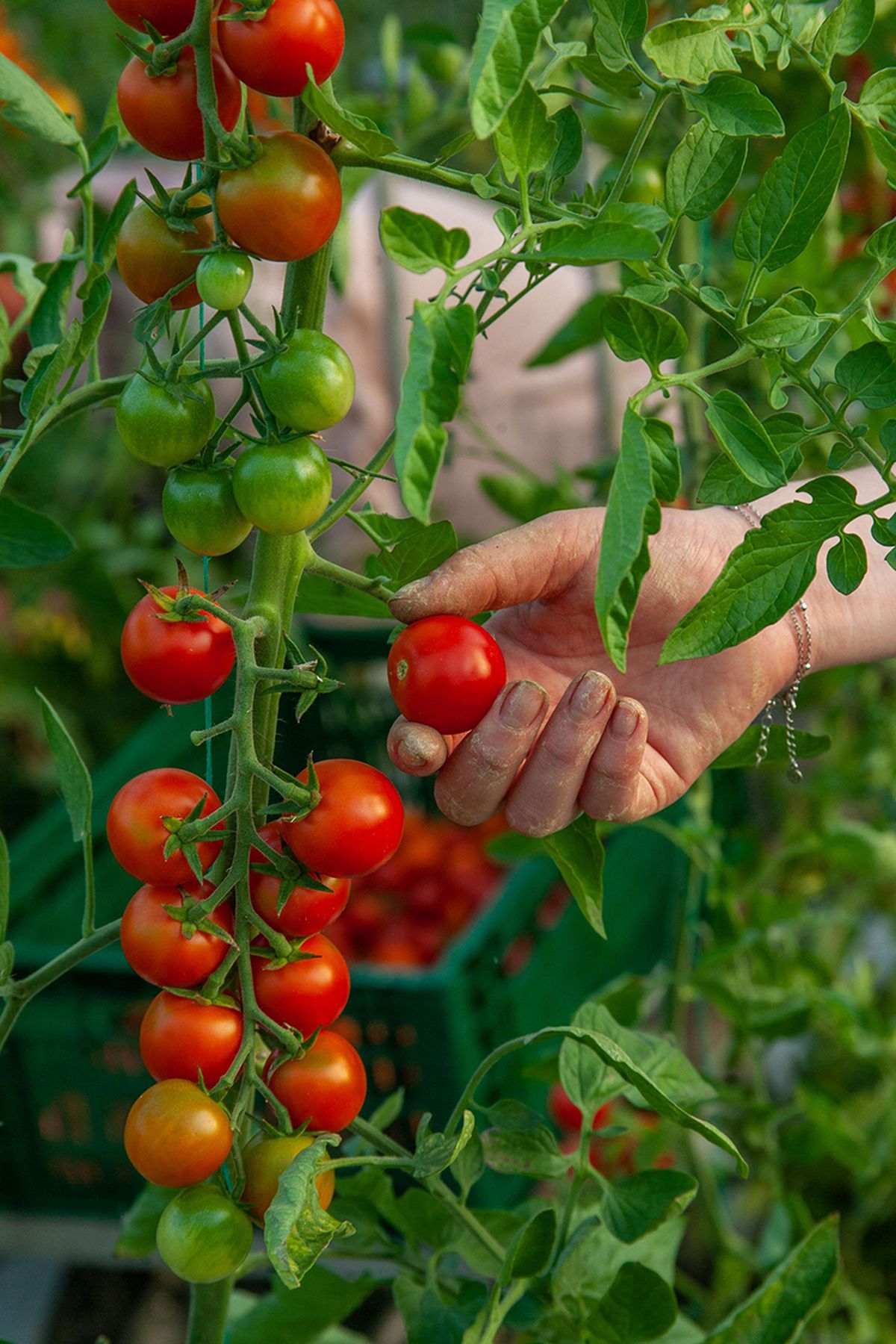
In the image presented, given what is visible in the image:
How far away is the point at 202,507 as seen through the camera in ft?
1.53

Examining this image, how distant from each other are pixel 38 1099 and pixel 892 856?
0.80 metres

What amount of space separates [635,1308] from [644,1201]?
43 millimetres

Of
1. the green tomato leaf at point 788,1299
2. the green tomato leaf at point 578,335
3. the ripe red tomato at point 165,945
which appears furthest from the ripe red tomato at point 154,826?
the green tomato leaf at point 578,335

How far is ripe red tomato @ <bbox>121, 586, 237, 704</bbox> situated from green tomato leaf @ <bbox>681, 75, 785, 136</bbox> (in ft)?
0.84

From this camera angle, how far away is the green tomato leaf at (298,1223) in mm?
427

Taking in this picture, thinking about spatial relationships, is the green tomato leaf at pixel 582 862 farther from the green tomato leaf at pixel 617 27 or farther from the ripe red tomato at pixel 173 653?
the green tomato leaf at pixel 617 27

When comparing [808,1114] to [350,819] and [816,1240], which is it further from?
[350,819]

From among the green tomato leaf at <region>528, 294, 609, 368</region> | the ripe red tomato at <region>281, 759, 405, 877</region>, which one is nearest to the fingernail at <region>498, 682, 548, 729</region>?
the ripe red tomato at <region>281, 759, 405, 877</region>

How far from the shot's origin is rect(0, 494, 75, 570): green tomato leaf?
57 centimetres

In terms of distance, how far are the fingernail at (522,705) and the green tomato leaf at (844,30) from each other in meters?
0.28

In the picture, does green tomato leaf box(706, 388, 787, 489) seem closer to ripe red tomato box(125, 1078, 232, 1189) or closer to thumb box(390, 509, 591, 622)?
thumb box(390, 509, 591, 622)

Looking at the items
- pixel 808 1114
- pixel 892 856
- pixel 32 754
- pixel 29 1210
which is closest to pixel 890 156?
pixel 892 856

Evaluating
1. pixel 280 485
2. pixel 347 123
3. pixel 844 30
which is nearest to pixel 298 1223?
pixel 280 485

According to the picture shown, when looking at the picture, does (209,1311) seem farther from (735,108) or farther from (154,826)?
(735,108)
